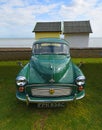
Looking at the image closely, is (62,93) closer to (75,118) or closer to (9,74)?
(75,118)

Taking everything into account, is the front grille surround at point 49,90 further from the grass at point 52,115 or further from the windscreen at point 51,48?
the windscreen at point 51,48

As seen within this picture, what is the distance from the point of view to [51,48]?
738 centimetres

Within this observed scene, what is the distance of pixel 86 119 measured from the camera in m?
5.52

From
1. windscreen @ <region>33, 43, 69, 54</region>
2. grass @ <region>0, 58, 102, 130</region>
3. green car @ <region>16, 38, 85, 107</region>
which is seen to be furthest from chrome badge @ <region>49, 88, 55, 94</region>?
windscreen @ <region>33, 43, 69, 54</region>

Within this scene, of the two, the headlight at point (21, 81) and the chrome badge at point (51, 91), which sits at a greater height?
the headlight at point (21, 81)

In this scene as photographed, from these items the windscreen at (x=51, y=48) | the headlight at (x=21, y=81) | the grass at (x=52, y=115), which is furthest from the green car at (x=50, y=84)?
the windscreen at (x=51, y=48)

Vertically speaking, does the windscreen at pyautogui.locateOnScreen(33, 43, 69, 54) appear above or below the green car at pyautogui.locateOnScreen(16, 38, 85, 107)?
above

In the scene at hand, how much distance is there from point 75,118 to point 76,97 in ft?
2.03

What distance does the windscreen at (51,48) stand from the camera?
24.0 ft

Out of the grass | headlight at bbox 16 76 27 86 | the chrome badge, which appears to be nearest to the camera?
the grass

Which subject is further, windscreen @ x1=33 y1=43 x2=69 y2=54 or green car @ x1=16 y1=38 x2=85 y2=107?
windscreen @ x1=33 y1=43 x2=69 y2=54

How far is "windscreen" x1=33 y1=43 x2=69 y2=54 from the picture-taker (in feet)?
24.0

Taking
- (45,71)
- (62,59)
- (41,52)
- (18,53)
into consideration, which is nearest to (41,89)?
(45,71)

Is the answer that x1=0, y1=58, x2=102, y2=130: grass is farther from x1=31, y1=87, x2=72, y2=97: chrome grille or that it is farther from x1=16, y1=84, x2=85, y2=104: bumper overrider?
x1=31, y1=87, x2=72, y2=97: chrome grille
